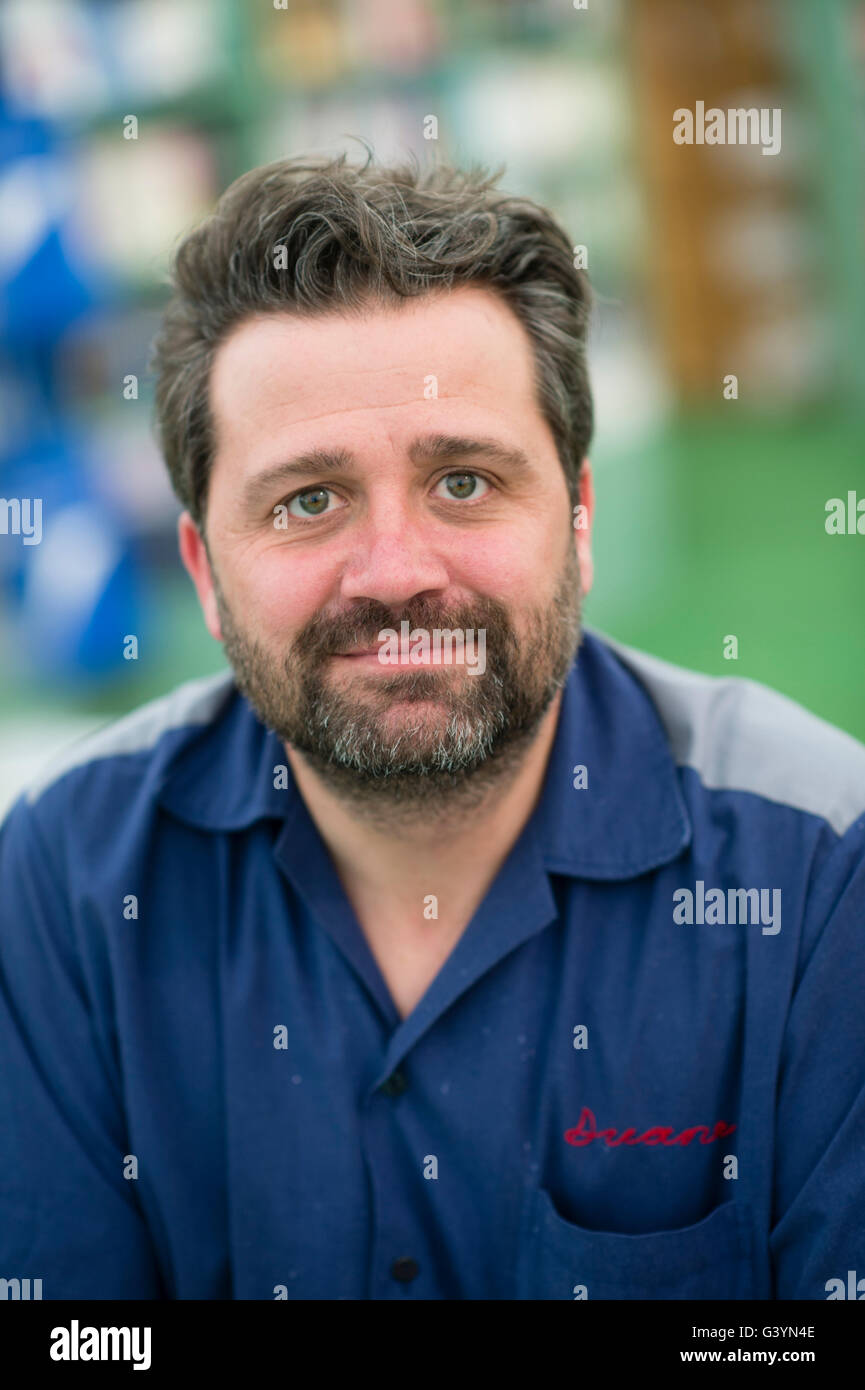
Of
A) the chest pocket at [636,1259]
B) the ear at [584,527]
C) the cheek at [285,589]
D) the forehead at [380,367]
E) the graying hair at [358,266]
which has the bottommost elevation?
the chest pocket at [636,1259]

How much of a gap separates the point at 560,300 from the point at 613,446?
3.53 m

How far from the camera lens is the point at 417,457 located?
135 centimetres

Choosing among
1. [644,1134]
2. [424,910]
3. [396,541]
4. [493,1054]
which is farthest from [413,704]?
[644,1134]

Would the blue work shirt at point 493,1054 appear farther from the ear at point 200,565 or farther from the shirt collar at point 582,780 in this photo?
the ear at point 200,565

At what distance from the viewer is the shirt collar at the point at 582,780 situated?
56.8 inches

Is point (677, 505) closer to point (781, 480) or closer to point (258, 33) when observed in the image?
point (781, 480)

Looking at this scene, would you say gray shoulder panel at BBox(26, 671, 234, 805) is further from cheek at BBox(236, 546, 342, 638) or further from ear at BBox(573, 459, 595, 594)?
ear at BBox(573, 459, 595, 594)

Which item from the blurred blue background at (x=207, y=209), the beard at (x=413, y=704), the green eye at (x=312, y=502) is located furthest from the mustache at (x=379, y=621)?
the blurred blue background at (x=207, y=209)

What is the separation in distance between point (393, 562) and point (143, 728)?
52 centimetres

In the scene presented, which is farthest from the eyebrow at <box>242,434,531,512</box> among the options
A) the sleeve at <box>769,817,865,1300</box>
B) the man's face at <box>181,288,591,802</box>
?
the sleeve at <box>769,817,865,1300</box>

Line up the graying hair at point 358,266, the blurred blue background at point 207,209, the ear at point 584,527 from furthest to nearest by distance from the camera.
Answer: the blurred blue background at point 207,209, the ear at point 584,527, the graying hair at point 358,266

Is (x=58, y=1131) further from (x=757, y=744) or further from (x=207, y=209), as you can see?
(x=207, y=209)

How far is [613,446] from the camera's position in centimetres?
498

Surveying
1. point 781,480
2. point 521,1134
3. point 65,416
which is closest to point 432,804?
point 521,1134
